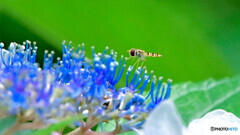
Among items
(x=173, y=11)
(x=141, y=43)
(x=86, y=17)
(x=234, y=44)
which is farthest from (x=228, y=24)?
(x=86, y=17)

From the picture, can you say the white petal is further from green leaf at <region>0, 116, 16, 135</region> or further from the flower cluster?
green leaf at <region>0, 116, 16, 135</region>

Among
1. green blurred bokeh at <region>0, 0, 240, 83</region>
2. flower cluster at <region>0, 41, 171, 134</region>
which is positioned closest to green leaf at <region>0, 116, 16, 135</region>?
flower cluster at <region>0, 41, 171, 134</region>

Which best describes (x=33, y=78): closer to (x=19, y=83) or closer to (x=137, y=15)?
(x=19, y=83)

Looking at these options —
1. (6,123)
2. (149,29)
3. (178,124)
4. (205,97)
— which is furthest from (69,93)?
(149,29)

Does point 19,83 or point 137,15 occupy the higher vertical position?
point 137,15

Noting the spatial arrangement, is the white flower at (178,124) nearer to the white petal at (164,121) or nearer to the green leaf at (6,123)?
the white petal at (164,121)

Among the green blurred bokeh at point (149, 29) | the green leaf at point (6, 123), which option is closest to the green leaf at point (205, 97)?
the green blurred bokeh at point (149, 29)
